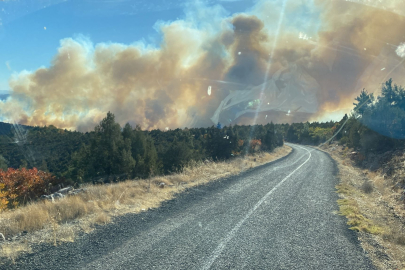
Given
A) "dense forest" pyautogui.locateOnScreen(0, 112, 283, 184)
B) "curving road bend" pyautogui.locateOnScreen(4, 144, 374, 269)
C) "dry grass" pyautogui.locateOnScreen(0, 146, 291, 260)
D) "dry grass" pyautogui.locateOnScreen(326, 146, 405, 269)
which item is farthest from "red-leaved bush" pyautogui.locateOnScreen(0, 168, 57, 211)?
"dry grass" pyautogui.locateOnScreen(326, 146, 405, 269)

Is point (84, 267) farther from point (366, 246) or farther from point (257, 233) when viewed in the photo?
point (366, 246)

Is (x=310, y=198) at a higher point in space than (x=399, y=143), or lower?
lower

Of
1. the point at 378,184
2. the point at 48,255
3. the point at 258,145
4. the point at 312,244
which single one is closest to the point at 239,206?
the point at 312,244

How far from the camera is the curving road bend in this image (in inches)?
173

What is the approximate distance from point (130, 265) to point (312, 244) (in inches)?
154

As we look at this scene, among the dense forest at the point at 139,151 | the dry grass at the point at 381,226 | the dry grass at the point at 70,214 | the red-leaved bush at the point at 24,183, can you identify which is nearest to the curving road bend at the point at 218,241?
the dry grass at the point at 381,226

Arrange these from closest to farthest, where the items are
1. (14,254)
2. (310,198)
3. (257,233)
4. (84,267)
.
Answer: (84,267) < (14,254) < (257,233) < (310,198)

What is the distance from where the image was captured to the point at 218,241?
532cm

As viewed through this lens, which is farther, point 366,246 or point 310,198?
point 310,198

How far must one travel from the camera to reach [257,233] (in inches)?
233

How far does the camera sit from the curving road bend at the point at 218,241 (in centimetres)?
439

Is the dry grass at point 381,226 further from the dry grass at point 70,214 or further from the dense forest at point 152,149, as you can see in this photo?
the dense forest at point 152,149

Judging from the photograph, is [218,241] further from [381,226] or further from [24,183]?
[24,183]

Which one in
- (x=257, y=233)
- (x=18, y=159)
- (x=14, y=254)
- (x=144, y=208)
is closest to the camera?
(x=14, y=254)
